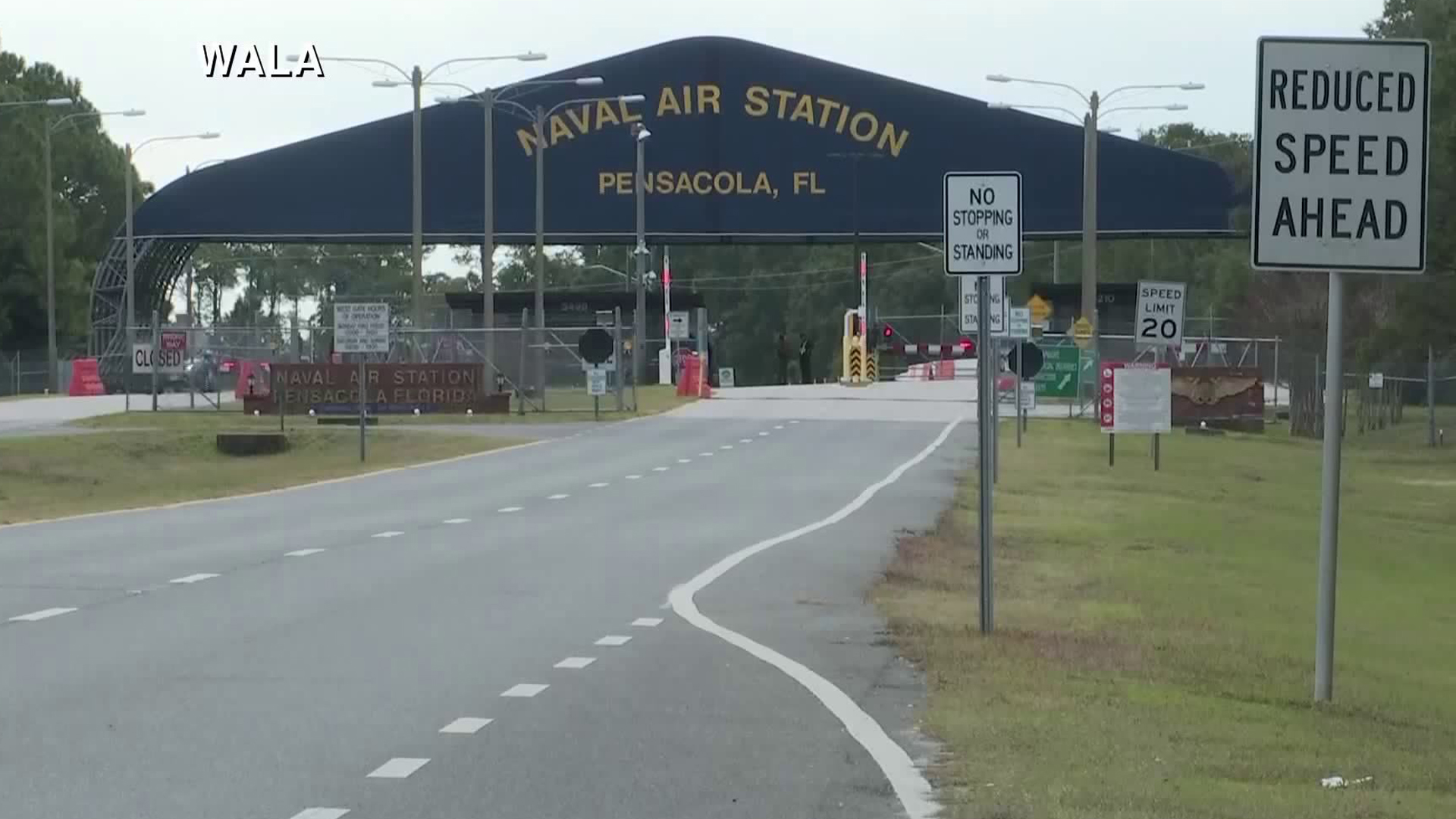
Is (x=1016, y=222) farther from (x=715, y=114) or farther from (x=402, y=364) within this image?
(x=715, y=114)

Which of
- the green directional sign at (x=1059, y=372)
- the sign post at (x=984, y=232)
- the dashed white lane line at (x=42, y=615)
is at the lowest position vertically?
the dashed white lane line at (x=42, y=615)

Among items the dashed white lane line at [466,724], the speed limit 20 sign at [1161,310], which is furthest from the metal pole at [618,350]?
the dashed white lane line at [466,724]

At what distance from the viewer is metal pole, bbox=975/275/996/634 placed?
45.5 feet

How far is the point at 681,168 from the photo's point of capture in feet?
231

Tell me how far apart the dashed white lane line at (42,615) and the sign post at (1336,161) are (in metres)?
8.15

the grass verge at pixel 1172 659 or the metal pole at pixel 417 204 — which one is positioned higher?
the metal pole at pixel 417 204

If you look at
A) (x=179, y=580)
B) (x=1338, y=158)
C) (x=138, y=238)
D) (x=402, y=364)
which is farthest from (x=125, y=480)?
(x=138, y=238)

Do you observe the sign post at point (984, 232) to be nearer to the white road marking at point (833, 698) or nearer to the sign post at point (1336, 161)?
the white road marking at point (833, 698)

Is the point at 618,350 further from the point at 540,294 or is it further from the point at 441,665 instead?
the point at 441,665

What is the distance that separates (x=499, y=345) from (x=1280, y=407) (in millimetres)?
23730

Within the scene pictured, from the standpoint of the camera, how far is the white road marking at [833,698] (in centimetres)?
897

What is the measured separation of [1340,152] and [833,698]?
3.71 m

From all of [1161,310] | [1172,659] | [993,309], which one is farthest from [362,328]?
[1172,659]

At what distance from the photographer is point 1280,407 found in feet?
213
